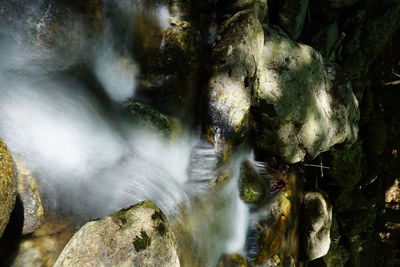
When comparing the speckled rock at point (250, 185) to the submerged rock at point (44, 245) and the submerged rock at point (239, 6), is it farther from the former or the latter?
the submerged rock at point (44, 245)

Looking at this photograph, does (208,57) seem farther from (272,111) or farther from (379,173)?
(379,173)

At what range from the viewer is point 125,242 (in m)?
3.52

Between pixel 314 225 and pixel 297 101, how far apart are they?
2.60 m

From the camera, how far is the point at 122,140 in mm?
4543

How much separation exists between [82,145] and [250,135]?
2.80 meters

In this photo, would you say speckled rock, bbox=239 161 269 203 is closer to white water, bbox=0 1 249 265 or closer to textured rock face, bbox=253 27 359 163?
textured rock face, bbox=253 27 359 163

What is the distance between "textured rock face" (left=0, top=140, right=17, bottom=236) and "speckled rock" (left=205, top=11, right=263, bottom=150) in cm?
257

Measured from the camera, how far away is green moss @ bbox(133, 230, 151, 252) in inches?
140

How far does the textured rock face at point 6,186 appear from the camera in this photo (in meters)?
2.95

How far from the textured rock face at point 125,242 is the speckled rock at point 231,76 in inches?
63.0

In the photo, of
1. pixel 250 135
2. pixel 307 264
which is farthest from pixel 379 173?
pixel 250 135

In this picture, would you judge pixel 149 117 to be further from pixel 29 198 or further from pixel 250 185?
pixel 250 185

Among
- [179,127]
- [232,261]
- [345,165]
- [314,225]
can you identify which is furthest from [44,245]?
→ [345,165]

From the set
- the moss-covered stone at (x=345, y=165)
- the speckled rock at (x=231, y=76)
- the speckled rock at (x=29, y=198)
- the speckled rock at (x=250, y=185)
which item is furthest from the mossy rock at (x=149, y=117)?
the moss-covered stone at (x=345, y=165)
